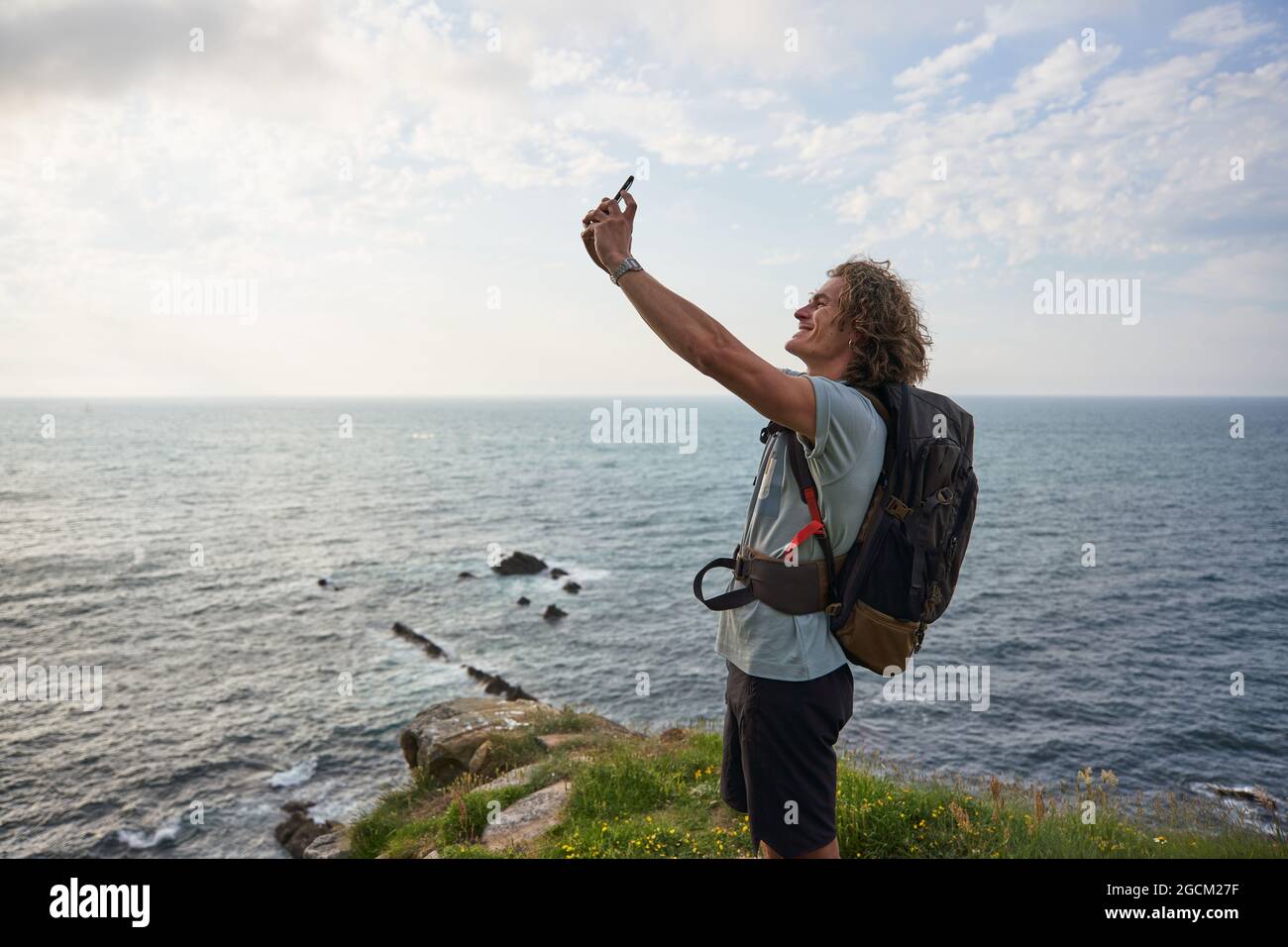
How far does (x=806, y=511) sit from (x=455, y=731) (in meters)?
12.0

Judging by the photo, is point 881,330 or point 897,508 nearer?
point 897,508

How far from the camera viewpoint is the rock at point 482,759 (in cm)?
1150

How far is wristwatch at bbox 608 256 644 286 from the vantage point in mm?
2781

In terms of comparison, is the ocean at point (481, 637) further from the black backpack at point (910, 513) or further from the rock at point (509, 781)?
the black backpack at point (910, 513)

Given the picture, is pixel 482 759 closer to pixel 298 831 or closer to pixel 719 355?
pixel 298 831

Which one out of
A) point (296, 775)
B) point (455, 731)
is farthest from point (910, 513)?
point (296, 775)

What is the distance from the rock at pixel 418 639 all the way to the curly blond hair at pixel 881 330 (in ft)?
101

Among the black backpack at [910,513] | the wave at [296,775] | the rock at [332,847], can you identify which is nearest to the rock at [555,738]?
the rock at [332,847]

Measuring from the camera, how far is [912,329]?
3.15 meters

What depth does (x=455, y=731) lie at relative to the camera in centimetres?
1345

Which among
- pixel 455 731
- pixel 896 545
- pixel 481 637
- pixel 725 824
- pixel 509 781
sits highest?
pixel 896 545
